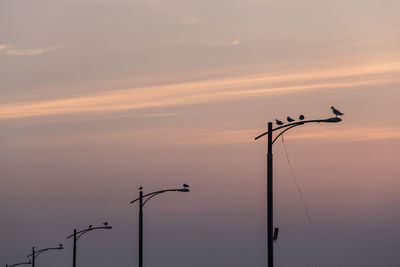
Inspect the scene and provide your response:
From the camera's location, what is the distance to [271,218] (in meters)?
48.7

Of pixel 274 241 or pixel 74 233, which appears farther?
pixel 74 233

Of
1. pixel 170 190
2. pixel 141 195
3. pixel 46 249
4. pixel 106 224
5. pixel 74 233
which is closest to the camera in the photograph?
pixel 170 190

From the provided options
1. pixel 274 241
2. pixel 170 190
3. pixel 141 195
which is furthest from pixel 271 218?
pixel 141 195

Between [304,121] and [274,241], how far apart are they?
554cm

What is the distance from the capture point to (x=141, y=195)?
78625mm

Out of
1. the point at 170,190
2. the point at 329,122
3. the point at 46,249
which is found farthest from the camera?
the point at 46,249

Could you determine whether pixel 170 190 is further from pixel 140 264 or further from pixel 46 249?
pixel 46 249

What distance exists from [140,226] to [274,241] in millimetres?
31258

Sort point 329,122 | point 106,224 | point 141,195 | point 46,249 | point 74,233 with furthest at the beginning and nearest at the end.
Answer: point 46,249 < point 74,233 < point 106,224 < point 141,195 < point 329,122

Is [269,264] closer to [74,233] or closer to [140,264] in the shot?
[140,264]

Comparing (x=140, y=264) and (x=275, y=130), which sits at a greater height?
(x=275, y=130)

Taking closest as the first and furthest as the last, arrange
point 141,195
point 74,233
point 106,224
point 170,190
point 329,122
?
1. point 329,122
2. point 170,190
3. point 141,195
4. point 106,224
5. point 74,233

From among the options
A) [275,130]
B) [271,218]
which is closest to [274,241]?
[271,218]

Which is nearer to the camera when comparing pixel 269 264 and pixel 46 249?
pixel 269 264
